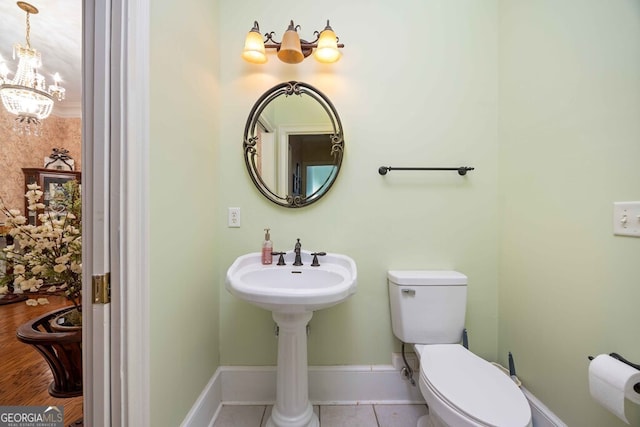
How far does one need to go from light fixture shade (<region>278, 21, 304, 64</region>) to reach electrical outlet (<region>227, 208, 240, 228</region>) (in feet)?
2.94

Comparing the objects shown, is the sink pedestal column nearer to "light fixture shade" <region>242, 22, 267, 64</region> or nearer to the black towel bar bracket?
the black towel bar bracket

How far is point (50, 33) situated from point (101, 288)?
2198 mm

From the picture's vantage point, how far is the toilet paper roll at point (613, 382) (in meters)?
0.71

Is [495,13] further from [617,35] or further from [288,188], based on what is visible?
[288,188]

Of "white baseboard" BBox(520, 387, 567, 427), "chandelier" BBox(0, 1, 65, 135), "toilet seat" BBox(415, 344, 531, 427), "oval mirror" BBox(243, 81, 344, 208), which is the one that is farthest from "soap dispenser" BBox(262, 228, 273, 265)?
"chandelier" BBox(0, 1, 65, 135)

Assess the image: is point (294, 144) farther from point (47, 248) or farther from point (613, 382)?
point (613, 382)

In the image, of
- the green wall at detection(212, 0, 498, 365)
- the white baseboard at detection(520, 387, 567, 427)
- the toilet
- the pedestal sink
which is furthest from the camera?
the green wall at detection(212, 0, 498, 365)

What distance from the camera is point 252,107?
4.67 ft

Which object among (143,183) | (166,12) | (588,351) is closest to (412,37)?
(166,12)

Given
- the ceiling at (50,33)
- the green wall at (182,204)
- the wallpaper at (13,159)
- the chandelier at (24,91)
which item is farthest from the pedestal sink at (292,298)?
the ceiling at (50,33)

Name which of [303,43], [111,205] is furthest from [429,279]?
[303,43]

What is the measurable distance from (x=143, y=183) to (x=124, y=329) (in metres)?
0.45

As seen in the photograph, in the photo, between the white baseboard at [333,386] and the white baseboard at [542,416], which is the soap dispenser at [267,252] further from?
the white baseboard at [542,416]

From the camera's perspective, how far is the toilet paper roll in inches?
27.8
